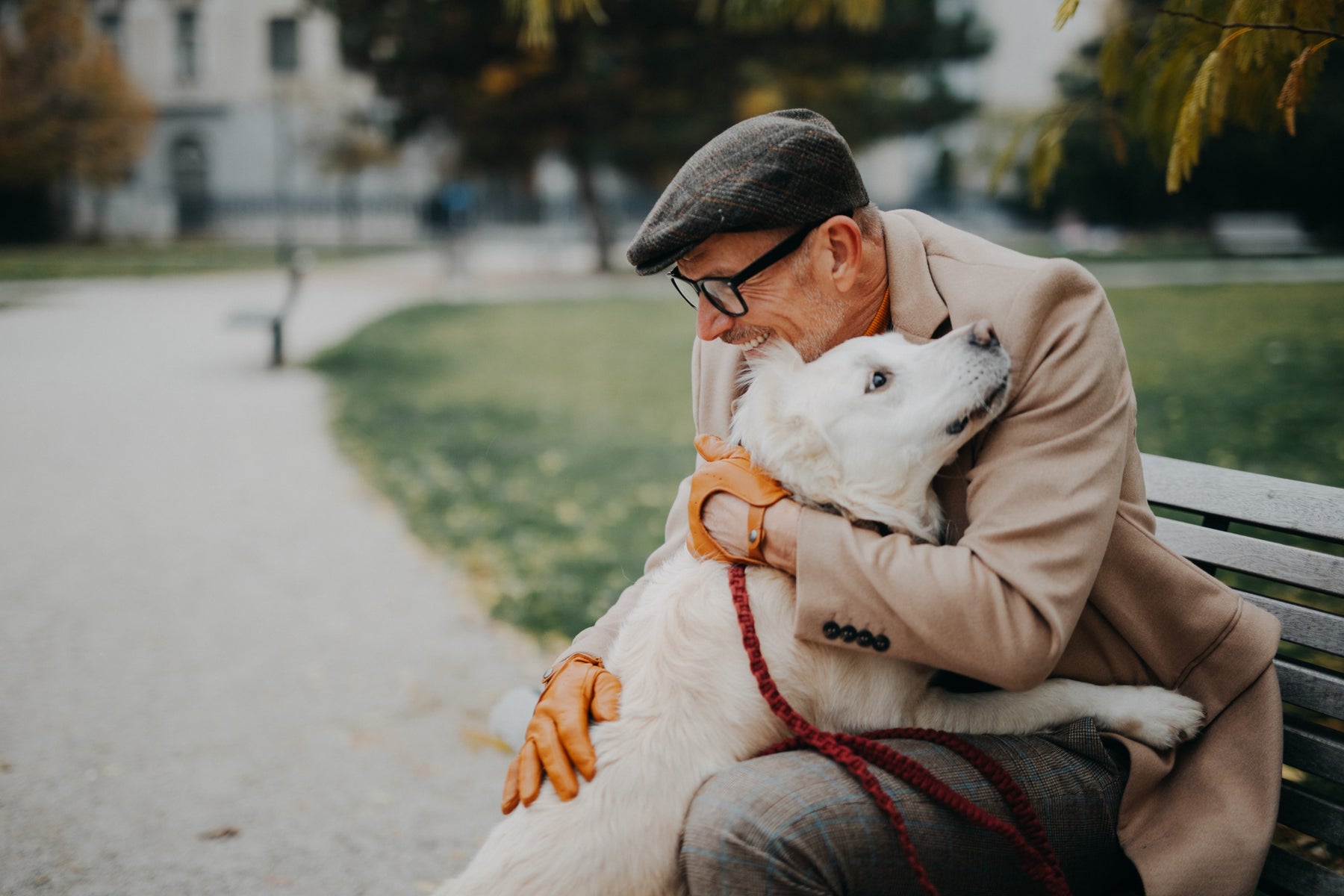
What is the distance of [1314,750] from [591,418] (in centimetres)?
801

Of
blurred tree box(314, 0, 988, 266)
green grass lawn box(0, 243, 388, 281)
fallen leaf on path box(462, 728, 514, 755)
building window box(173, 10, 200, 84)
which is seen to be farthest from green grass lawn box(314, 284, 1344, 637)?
building window box(173, 10, 200, 84)

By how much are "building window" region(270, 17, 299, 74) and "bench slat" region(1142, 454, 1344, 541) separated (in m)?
52.7

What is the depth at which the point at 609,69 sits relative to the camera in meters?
24.8

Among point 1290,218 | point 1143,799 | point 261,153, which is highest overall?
point 1143,799

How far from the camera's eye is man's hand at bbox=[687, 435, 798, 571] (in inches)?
85.7

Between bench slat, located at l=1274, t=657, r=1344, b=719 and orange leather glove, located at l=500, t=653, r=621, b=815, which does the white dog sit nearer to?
orange leather glove, located at l=500, t=653, r=621, b=815

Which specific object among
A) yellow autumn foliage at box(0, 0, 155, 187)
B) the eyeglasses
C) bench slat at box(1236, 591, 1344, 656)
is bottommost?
yellow autumn foliage at box(0, 0, 155, 187)

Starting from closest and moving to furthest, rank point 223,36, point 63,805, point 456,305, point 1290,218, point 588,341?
point 63,805, point 588,341, point 456,305, point 1290,218, point 223,36

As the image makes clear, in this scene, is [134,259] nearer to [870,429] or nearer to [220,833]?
[220,833]

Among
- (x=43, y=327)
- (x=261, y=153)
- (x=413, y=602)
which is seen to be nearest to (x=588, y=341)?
(x=43, y=327)

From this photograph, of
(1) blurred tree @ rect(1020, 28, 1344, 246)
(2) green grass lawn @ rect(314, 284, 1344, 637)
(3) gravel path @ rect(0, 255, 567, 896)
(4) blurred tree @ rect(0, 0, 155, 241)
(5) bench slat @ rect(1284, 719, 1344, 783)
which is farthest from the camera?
(4) blurred tree @ rect(0, 0, 155, 241)

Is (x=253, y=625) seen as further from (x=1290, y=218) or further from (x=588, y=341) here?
(x=1290, y=218)

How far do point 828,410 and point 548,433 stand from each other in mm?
7015

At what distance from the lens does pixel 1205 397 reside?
861 centimetres
